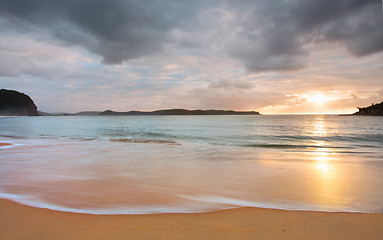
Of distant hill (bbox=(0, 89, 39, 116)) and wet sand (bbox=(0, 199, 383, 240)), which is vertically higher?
distant hill (bbox=(0, 89, 39, 116))

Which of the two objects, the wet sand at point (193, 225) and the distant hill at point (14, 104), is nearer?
the wet sand at point (193, 225)

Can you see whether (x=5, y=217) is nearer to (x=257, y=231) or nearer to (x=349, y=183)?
(x=257, y=231)

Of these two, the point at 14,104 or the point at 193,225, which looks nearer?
the point at 193,225

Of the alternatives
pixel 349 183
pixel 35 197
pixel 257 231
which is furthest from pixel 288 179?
pixel 35 197

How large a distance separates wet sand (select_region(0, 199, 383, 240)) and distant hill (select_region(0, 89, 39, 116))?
227 metres

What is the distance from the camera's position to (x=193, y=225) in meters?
2.85

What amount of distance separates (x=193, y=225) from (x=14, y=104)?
233655 mm

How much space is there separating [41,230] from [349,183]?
6544mm

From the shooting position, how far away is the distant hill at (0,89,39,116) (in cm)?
17400

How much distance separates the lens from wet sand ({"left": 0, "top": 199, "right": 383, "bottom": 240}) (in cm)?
259

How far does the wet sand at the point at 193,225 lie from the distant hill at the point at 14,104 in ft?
745

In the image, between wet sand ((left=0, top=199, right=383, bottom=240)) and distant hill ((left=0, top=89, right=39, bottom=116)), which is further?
distant hill ((left=0, top=89, right=39, bottom=116))

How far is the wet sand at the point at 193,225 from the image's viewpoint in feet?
8.50

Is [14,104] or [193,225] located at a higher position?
[14,104]
